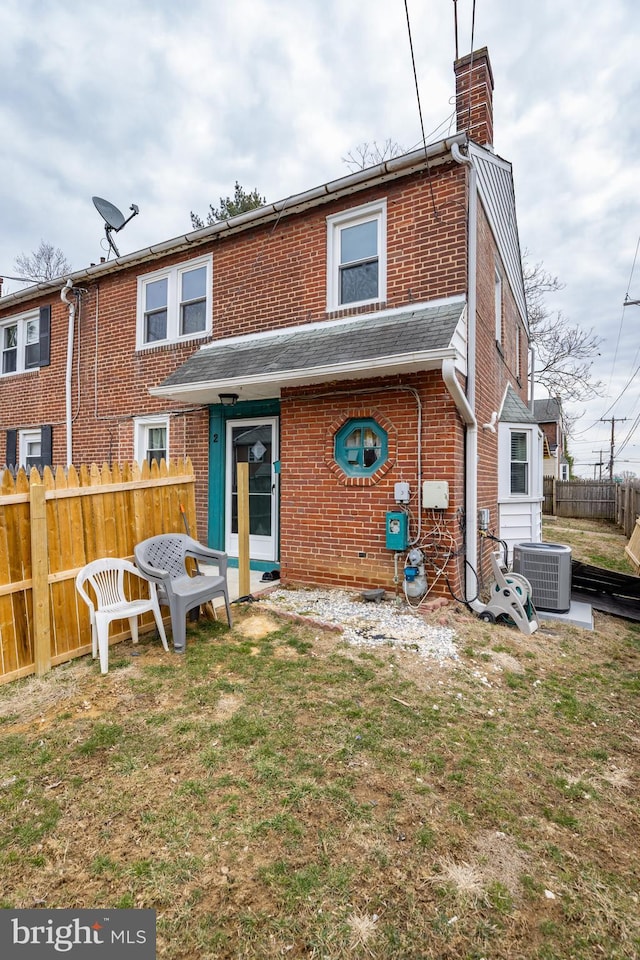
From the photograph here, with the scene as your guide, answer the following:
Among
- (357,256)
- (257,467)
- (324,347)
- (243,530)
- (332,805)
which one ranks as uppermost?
A: (357,256)

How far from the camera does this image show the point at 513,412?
8352mm

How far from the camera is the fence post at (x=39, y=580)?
12.4ft

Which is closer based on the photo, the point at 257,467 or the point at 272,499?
the point at 272,499

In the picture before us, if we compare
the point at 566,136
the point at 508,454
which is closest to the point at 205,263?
the point at 508,454

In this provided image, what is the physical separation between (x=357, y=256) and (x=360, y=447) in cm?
287

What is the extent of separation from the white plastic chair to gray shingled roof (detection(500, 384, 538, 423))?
6578mm

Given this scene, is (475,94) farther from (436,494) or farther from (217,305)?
(436,494)

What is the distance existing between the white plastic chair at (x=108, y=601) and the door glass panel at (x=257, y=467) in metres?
3.02

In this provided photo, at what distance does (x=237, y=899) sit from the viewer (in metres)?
1.77

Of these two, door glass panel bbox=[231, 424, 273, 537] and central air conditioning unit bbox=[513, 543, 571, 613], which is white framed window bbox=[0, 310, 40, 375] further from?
central air conditioning unit bbox=[513, 543, 571, 613]

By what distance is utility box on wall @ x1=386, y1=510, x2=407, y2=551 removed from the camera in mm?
5543

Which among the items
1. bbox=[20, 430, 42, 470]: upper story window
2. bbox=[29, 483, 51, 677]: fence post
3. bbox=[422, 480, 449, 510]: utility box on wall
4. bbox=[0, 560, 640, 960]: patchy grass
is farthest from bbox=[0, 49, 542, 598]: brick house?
bbox=[29, 483, 51, 677]: fence post

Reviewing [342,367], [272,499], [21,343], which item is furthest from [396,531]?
[21,343]

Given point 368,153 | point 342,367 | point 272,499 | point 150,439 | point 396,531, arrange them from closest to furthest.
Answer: point 342,367 < point 396,531 < point 272,499 < point 150,439 < point 368,153
